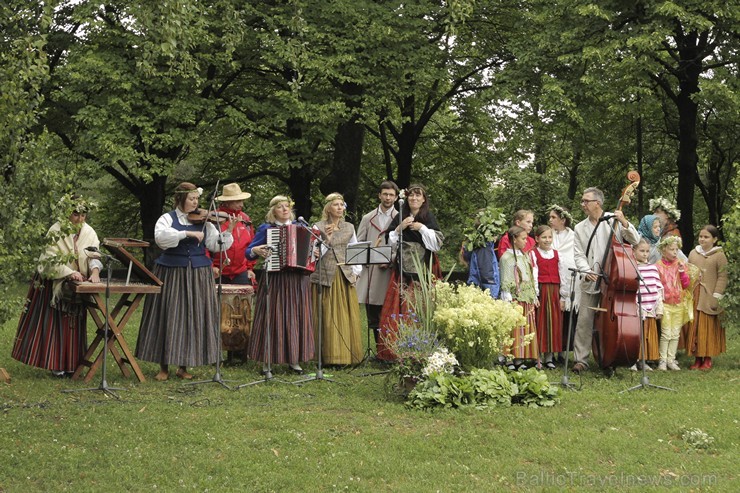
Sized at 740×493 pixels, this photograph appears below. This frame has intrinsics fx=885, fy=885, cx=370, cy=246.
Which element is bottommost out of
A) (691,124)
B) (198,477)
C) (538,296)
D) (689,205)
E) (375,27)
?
(198,477)

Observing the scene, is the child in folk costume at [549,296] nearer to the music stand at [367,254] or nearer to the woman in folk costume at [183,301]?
the music stand at [367,254]

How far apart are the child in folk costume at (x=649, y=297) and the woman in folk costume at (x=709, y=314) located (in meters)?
0.58

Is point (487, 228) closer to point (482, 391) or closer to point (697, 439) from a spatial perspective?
point (482, 391)

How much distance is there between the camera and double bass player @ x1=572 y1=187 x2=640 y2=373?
997 cm

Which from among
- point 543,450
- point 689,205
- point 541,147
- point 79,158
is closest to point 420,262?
point 543,450

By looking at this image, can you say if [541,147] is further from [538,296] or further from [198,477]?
[198,477]

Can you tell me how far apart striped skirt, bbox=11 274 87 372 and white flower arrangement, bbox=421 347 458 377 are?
4.07 metres

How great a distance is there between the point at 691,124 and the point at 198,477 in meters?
17.6

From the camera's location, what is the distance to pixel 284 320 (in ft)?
33.0

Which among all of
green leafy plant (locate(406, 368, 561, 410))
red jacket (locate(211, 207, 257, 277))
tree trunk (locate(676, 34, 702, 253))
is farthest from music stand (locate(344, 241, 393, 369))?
tree trunk (locate(676, 34, 702, 253))

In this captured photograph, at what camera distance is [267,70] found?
2016cm

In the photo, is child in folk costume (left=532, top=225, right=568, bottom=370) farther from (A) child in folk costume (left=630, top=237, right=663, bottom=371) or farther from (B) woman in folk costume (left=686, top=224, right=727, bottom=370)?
(B) woman in folk costume (left=686, top=224, right=727, bottom=370)

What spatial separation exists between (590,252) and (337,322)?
3.08 meters

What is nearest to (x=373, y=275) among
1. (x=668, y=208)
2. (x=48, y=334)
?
(x=48, y=334)
